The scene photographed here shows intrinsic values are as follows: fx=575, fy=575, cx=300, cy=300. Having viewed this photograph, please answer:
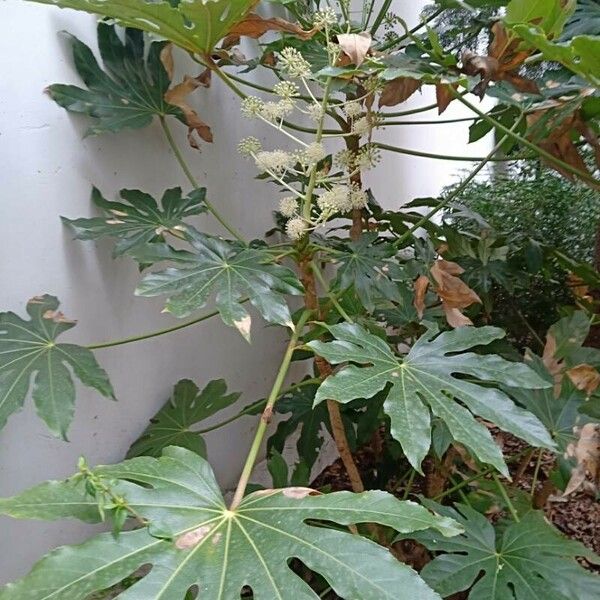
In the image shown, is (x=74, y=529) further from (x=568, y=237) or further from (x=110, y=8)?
(x=568, y=237)

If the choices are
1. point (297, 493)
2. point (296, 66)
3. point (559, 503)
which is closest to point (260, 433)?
point (297, 493)

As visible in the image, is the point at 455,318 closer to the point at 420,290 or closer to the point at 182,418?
the point at 420,290

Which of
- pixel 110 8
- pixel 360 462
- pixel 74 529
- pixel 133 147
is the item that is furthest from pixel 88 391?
pixel 360 462

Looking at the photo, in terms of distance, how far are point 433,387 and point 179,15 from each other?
62 centimetres

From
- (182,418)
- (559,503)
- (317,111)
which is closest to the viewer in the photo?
(317,111)

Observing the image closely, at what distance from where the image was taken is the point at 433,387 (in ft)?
2.34

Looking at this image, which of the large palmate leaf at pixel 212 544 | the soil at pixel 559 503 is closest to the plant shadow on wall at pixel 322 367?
the large palmate leaf at pixel 212 544

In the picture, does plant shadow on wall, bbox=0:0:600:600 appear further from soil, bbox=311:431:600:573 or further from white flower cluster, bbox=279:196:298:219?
soil, bbox=311:431:600:573

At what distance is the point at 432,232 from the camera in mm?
1517

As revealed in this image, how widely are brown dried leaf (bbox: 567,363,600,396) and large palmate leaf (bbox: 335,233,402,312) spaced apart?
0.32 m

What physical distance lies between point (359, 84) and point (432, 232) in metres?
0.52

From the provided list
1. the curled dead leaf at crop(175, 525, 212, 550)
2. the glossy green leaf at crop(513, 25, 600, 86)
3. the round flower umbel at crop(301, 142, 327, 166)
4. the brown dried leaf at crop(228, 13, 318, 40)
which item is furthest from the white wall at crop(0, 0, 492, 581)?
the glossy green leaf at crop(513, 25, 600, 86)

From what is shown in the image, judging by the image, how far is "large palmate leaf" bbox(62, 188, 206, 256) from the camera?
939 mm

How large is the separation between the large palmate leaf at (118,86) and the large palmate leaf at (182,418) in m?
0.52
